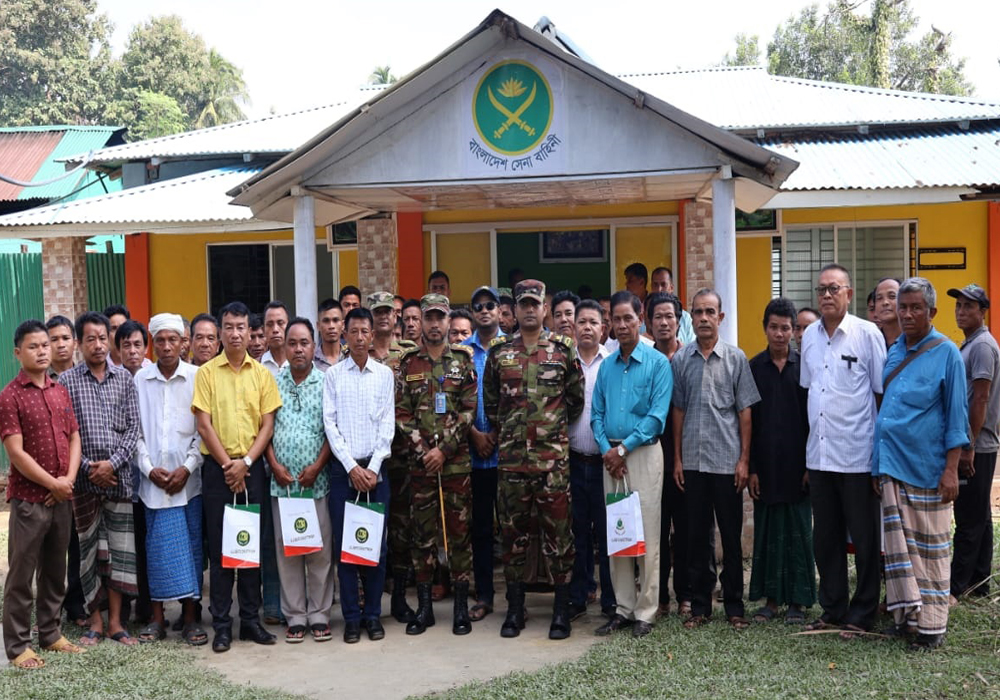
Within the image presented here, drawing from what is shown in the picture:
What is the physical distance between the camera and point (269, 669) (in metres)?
5.00

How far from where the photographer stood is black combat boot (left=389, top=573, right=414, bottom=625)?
5.72 m

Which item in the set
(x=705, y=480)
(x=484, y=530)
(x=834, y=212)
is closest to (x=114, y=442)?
(x=484, y=530)

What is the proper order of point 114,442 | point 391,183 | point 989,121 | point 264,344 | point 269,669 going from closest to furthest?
1. point 269,669
2. point 114,442
3. point 264,344
4. point 391,183
5. point 989,121

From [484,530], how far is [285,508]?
121 centimetres

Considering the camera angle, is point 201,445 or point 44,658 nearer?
point 44,658

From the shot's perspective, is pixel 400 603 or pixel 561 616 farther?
pixel 400 603

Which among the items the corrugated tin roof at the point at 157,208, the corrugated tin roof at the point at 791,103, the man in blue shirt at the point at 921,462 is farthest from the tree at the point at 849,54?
the man in blue shirt at the point at 921,462

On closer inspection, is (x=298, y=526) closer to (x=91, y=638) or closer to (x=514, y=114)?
(x=91, y=638)

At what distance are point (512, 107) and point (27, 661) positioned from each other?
4533 mm

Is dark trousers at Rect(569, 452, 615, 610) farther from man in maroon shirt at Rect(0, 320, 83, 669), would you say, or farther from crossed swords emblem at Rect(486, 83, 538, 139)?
man in maroon shirt at Rect(0, 320, 83, 669)

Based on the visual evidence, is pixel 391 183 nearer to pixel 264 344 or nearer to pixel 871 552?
pixel 264 344

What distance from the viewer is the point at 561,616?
5.38m

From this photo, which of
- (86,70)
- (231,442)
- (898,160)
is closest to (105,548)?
(231,442)

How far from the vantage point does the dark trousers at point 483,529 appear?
229 inches
